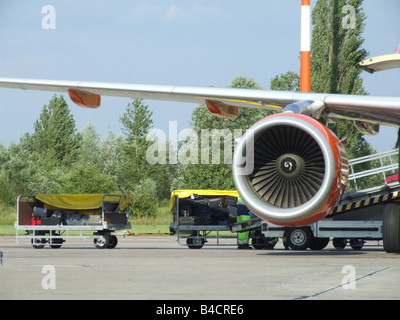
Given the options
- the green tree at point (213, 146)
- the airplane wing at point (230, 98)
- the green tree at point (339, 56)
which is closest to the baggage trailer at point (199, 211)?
the airplane wing at point (230, 98)

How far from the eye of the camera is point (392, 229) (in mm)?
18172

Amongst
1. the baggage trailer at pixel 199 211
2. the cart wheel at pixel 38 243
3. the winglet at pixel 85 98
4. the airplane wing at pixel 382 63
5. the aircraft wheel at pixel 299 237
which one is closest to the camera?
the airplane wing at pixel 382 63

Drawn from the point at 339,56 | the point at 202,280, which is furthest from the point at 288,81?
the point at 202,280

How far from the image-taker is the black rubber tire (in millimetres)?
18109

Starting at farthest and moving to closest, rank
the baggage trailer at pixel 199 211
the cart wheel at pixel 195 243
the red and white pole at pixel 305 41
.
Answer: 1. the baggage trailer at pixel 199 211
2. the cart wheel at pixel 195 243
3. the red and white pole at pixel 305 41

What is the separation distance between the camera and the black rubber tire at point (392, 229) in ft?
59.4

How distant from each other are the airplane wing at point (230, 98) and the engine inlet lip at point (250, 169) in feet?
2.86

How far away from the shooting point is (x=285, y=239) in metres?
20.6

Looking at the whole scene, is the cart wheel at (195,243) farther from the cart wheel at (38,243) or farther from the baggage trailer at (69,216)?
the cart wheel at (38,243)

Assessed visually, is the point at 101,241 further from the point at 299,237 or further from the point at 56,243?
the point at 299,237

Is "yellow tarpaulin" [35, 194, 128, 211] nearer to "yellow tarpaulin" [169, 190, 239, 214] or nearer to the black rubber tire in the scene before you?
"yellow tarpaulin" [169, 190, 239, 214]

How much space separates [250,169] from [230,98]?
2.63 m

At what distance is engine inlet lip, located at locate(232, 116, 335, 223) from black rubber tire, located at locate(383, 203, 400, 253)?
1042 centimetres

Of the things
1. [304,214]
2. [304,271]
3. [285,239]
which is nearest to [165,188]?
[285,239]
